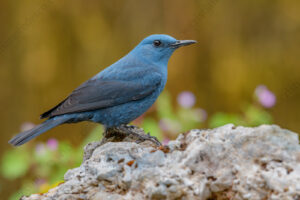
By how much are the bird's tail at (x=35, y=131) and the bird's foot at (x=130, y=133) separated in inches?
19.8

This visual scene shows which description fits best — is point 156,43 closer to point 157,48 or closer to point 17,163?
point 157,48

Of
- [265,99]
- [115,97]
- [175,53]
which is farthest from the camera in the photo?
[175,53]

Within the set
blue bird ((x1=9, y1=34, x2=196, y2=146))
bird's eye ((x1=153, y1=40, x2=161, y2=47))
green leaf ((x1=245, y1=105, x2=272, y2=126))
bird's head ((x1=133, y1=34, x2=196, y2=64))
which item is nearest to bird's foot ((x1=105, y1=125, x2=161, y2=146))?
blue bird ((x1=9, y1=34, x2=196, y2=146))

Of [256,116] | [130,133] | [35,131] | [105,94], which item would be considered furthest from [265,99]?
[35,131]

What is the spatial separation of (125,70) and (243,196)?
2.84 metres

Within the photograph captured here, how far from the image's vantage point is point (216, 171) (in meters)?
2.62

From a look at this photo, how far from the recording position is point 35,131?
4.55 metres

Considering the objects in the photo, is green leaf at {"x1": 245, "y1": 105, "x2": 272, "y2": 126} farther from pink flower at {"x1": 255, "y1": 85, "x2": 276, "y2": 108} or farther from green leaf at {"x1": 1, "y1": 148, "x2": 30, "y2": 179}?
green leaf at {"x1": 1, "y1": 148, "x2": 30, "y2": 179}

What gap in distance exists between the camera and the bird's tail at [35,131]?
445cm

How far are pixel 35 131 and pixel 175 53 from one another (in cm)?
359

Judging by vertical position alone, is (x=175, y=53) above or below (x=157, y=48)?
above

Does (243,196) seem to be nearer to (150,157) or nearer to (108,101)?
(150,157)

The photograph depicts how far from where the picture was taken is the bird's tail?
4.45 m

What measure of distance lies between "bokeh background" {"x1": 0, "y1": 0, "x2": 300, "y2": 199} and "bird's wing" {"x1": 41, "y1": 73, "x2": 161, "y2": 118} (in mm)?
2483
